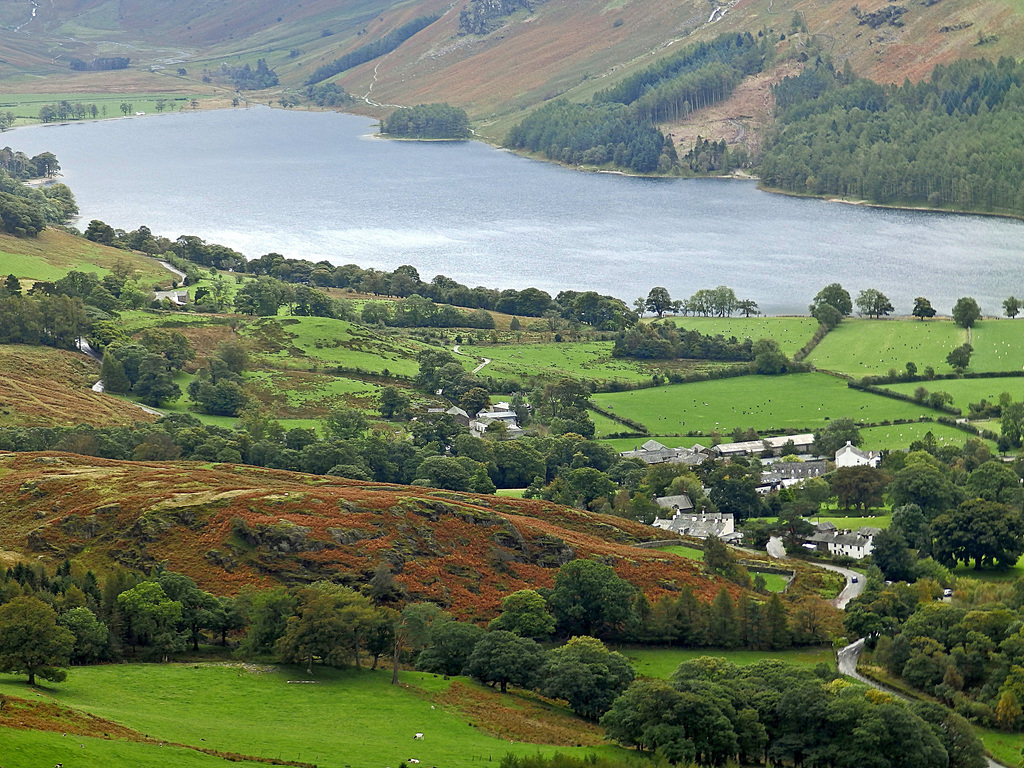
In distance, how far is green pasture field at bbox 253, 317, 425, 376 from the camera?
120 metres

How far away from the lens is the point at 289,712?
4319 cm

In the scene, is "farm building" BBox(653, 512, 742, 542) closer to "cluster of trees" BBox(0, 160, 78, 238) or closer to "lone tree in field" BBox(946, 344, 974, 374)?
"lone tree in field" BBox(946, 344, 974, 374)

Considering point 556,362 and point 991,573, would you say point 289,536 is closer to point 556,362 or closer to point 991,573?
point 991,573

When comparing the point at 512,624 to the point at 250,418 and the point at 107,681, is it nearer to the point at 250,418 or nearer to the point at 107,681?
the point at 107,681

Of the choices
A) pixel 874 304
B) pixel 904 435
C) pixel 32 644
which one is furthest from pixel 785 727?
pixel 874 304

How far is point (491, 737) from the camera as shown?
43469 mm

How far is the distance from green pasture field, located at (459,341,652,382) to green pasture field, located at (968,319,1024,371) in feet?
96.0

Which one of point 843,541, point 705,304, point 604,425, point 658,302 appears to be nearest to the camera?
point 843,541

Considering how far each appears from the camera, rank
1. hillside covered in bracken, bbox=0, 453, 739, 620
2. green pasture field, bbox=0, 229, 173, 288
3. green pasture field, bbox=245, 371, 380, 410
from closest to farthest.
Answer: hillside covered in bracken, bbox=0, 453, 739, 620, green pasture field, bbox=245, 371, 380, 410, green pasture field, bbox=0, 229, 173, 288

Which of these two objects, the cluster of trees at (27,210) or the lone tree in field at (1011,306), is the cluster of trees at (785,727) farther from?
the cluster of trees at (27,210)

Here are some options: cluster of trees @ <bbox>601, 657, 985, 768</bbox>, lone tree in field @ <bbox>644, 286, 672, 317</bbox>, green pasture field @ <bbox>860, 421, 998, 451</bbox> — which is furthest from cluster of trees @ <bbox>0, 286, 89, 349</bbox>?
cluster of trees @ <bbox>601, 657, 985, 768</bbox>

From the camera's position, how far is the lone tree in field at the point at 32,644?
4141 centimetres

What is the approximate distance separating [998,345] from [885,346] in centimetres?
993

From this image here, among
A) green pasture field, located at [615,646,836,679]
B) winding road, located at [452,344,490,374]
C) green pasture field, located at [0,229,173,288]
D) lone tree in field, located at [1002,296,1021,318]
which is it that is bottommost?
green pasture field, located at [615,646,836,679]
